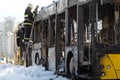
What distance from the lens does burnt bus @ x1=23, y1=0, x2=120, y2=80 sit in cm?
1214

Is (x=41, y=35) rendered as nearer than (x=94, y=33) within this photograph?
No

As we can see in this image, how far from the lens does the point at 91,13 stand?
12352 millimetres

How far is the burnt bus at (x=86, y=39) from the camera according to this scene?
12.1 metres

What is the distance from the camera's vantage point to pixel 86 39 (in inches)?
517

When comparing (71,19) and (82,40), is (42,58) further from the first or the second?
(82,40)

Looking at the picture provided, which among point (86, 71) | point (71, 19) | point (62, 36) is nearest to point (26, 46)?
point (62, 36)

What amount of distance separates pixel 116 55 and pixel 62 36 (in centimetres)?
402

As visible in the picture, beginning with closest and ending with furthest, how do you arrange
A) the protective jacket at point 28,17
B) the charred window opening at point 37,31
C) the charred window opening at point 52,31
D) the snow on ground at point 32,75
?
1. the snow on ground at point 32,75
2. the charred window opening at point 52,31
3. the charred window opening at point 37,31
4. the protective jacket at point 28,17

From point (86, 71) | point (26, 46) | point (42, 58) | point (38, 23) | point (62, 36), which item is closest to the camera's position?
point (86, 71)

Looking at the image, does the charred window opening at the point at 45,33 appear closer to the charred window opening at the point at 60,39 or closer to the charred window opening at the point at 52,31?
the charred window opening at the point at 52,31

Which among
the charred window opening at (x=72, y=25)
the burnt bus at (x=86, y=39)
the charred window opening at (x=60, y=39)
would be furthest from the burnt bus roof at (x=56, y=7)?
the charred window opening at (x=60, y=39)

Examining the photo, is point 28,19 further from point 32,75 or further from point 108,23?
point 108,23

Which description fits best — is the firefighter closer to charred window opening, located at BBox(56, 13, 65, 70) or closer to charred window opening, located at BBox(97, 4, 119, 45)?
charred window opening, located at BBox(56, 13, 65, 70)

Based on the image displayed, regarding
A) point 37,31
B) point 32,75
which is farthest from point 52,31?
point 37,31
